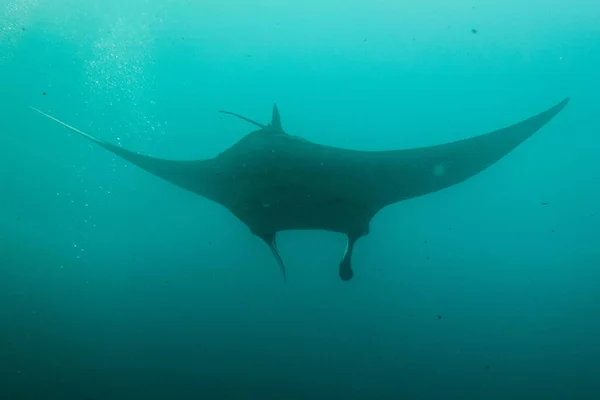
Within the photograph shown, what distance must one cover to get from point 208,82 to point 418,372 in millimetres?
12572

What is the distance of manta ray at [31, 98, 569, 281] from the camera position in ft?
9.95

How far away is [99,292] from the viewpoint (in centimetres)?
1755

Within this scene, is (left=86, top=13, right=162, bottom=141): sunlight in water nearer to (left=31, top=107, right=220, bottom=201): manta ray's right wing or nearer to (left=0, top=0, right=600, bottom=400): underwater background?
(left=0, top=0, right=600, bottom=400): underwater background

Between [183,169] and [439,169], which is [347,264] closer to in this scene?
[439,169]

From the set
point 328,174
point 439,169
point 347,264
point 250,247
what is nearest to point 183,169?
point 328,174

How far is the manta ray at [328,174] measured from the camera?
9.95ft

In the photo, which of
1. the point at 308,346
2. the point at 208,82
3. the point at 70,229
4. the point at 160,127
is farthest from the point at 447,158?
the point at 70,229

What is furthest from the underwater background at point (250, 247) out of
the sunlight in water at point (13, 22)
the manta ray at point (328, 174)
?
the manta ray at point (328, 174)

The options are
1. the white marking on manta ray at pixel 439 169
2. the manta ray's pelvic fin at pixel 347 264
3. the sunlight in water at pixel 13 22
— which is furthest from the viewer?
the sunlight in water at pixel 13 22

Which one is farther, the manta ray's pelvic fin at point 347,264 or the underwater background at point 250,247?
the underwater background at point 250,247

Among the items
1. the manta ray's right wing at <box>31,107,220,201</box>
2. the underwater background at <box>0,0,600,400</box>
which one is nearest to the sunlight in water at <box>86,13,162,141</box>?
the underwater background at <box>0,0,600,400</box>

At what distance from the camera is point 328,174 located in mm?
3113

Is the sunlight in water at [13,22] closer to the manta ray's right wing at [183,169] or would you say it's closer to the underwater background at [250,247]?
the underwater background at [250,247]

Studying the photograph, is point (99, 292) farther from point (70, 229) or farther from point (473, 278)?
point (473, 278)
